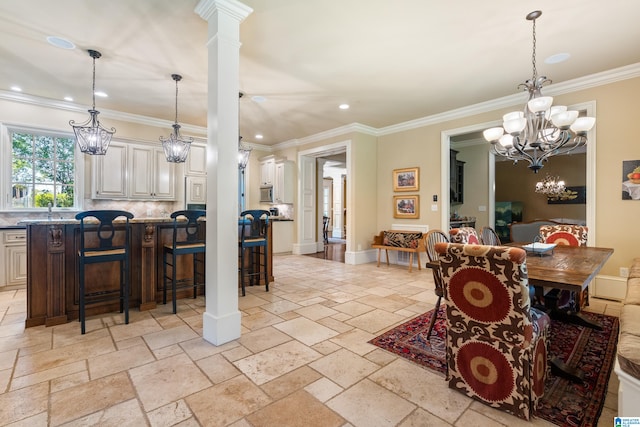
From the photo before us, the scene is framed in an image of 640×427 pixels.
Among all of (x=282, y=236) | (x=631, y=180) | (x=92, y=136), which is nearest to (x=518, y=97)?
(x=631, y=180)

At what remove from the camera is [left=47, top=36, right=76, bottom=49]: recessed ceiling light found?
2944mm

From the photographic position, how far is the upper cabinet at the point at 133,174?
16.3 ft

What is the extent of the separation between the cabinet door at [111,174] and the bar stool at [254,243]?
2673 mm

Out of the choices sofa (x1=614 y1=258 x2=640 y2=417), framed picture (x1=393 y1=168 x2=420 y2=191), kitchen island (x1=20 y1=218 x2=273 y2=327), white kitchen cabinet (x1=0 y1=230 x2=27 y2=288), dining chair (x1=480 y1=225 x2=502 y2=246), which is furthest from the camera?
framed picture (x1=393 y1=168 x2=420 y2=191)

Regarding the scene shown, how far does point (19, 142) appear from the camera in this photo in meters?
4.53

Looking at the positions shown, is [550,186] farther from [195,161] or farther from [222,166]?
[222,166]

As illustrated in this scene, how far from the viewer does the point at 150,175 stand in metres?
5.46

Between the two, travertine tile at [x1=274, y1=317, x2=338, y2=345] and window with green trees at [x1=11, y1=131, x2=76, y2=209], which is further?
window with green trees at [x1=11, y1=131, x2=76, y2=209]

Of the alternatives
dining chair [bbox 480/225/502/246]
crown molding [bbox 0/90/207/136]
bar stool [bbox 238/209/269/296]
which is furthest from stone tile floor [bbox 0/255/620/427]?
crown molding [bbox 0/90/207/136]

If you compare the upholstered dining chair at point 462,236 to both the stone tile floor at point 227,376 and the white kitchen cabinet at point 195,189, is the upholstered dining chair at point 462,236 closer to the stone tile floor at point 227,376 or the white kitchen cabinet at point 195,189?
the stone tile floor at point 227,376

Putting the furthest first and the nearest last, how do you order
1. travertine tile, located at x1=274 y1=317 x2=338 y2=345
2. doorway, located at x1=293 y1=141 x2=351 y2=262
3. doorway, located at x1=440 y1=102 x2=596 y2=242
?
doorway, located at x1=293 y1=141 x2=351 y2=262 < doorway, located at x1=440 y1=102 x2=596 y2=242 < travertine tile, located at x1=274 y1=317 x2=338 y2=345


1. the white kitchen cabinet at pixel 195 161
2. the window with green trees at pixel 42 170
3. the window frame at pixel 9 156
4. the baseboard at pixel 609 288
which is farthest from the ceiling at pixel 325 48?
the baseboard at pixel 609 288

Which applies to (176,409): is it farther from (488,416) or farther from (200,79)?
(200,79)

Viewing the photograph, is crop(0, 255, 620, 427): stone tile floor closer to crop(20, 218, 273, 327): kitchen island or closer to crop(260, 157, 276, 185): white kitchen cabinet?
crop(20, 218, 273, 327): kitchen island
